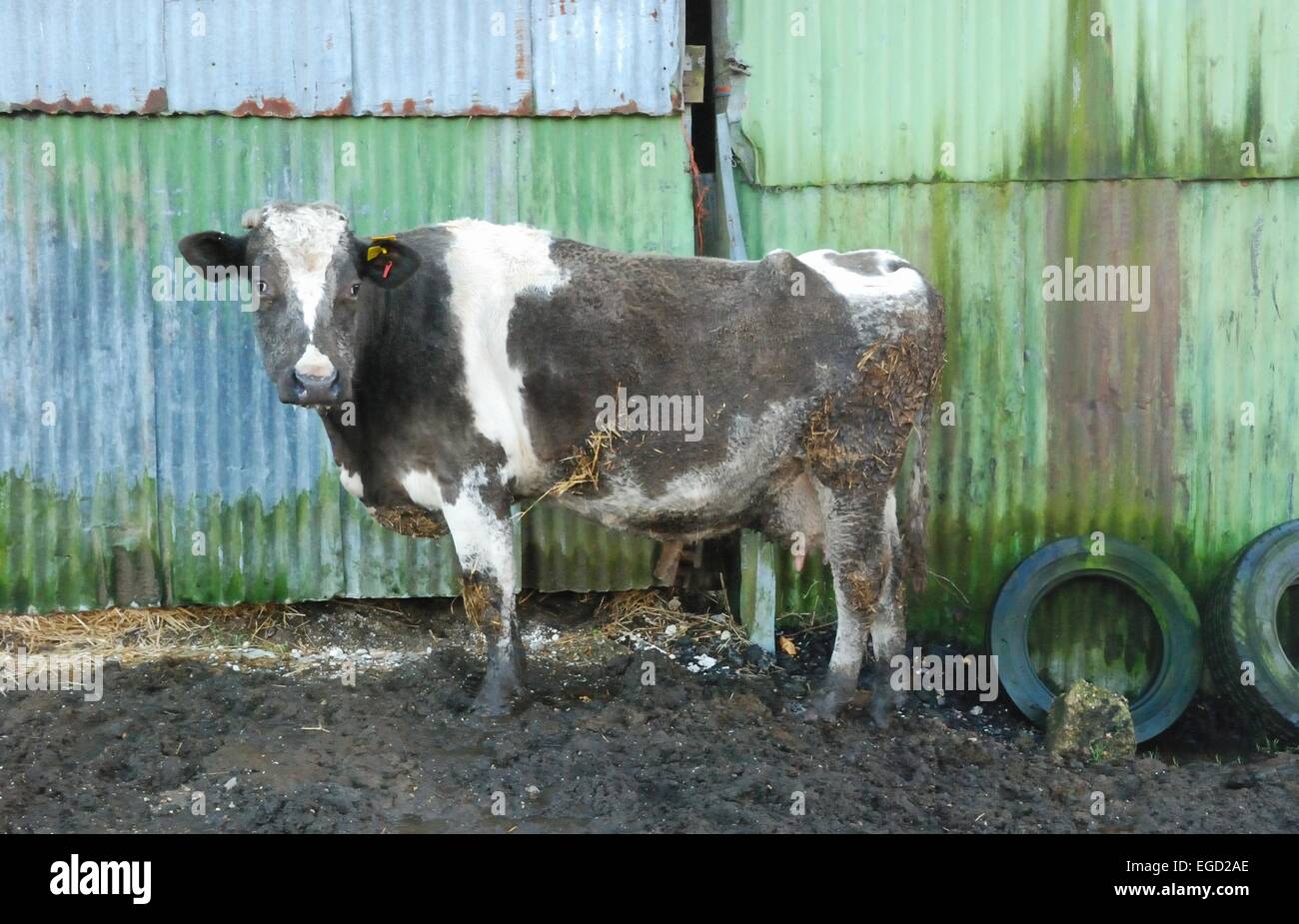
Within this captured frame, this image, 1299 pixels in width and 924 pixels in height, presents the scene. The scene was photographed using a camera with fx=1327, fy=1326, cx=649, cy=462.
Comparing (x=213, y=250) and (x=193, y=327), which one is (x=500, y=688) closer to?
(x=213, y=250)

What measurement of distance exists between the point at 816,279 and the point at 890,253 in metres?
0.63

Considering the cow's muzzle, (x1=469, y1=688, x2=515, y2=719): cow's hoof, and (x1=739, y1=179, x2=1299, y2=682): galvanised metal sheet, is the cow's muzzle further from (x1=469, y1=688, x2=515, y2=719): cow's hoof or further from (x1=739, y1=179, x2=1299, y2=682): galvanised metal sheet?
(x1=739, y1=179, x2=1299, y2=682): galvanised metal sheet

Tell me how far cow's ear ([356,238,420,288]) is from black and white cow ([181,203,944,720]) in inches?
7.2

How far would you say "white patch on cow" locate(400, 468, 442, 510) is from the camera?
709 centimetres

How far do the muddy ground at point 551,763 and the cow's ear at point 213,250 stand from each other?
2324 millimetres

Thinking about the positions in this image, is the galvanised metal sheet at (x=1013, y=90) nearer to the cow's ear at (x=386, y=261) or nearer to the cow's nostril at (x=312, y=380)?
the cow's ear at (x=386, y=261)

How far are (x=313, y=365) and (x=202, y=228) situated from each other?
2547mm

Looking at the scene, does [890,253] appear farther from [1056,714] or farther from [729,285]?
[1056,714]

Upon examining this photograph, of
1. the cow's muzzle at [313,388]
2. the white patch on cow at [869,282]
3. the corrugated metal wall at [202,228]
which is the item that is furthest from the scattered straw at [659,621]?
the cow's muzzle at [313,388]

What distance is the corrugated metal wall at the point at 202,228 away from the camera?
8172mm

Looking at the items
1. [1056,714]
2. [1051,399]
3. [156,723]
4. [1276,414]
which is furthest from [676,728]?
[1276,414]

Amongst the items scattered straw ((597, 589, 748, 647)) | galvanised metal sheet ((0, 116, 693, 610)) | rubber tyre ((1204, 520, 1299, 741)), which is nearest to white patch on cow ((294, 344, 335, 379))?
galvanised metal sheet ((0, 116, 693, 610))

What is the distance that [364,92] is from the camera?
8.27m

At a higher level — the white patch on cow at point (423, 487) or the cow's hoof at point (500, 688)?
the white patch on cow at point (423, 487)
